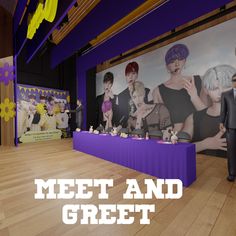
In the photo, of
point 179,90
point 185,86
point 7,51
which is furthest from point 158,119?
point 7,51

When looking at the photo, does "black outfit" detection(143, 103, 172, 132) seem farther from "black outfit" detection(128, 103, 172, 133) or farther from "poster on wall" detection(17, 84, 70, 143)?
"poster on wall" detection(17, 84, 70, 143)

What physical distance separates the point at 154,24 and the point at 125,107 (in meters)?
3.52

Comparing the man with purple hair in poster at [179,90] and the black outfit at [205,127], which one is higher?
the man with purple hair in poster at [179,90]

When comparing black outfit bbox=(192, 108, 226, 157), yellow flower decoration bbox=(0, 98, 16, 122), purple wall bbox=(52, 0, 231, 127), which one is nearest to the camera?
purple wall bbox=(52, 0, 231, 127)

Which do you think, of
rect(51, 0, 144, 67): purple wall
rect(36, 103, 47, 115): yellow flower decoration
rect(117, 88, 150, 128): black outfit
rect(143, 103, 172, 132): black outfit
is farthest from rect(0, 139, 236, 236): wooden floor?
rect(36, 103, 47, 115): yellow flower decoration

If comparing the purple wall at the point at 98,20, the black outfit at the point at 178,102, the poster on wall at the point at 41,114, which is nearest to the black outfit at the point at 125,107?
the black outfit at the point at 178,102

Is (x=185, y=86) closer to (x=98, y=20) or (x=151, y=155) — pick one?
(x=151, y=155)

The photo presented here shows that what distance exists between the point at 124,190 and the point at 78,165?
1.57 meters

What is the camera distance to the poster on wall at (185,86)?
4105 mm

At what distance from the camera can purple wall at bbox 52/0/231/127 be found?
2863 mm

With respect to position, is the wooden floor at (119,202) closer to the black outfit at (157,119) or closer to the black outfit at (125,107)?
the black outfit at (157,119)

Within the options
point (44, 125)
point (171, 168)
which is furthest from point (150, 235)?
point (44, 125)

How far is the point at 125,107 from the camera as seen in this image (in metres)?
6.66

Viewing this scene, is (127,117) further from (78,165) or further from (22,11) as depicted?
(22,11)
